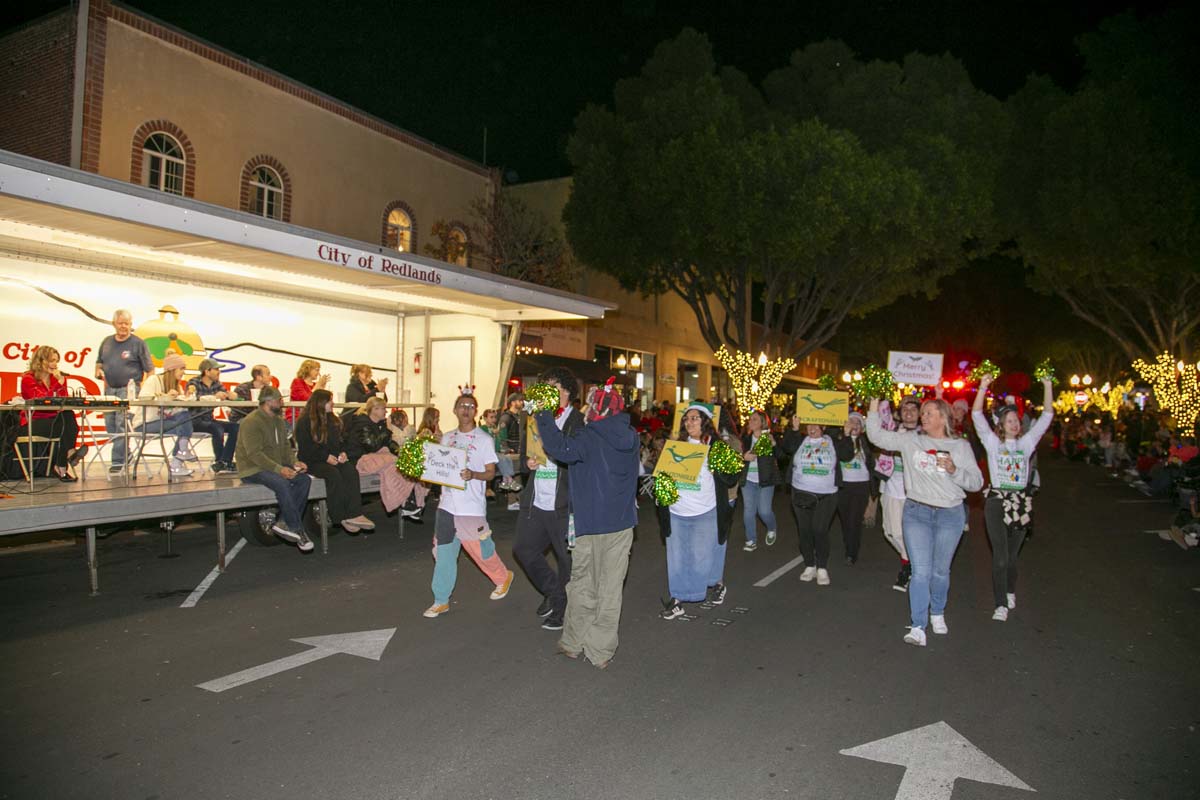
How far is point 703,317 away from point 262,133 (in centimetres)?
1546

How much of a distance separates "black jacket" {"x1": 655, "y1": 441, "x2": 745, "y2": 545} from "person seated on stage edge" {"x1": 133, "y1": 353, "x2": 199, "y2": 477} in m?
6.00

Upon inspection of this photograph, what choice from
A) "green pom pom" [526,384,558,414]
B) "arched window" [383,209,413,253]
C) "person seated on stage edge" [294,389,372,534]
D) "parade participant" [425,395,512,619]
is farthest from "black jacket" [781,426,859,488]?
"arched window" [383,209,413,253]

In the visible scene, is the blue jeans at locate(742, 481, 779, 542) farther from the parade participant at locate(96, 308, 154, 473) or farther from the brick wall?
the brick wall

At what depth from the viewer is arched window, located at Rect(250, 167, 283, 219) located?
18872 mm

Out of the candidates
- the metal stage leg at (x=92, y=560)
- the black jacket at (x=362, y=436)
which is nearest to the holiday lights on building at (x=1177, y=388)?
the black jacket at (x=362, y=436)

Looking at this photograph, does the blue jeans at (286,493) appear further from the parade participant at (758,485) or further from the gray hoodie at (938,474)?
the gray hoodie at (938,474)

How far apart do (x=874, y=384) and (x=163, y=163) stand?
15.4 m

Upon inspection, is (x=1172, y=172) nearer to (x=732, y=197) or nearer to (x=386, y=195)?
(x=732, y=197)

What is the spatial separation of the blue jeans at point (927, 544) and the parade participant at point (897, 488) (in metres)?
1.40

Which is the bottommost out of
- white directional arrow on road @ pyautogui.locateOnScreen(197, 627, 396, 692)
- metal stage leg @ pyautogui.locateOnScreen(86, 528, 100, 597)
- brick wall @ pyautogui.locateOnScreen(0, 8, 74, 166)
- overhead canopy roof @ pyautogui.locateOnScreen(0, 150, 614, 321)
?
white directional arrow on road @ pyautogui.locateOnScreen(197, 627, 396, 692)

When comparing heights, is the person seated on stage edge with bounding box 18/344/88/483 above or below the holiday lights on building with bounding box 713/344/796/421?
below

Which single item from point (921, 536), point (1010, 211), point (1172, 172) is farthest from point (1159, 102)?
point (921, 536)

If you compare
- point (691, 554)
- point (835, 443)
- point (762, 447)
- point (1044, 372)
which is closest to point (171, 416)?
point (691, 554)

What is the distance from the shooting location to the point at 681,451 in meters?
7.25
